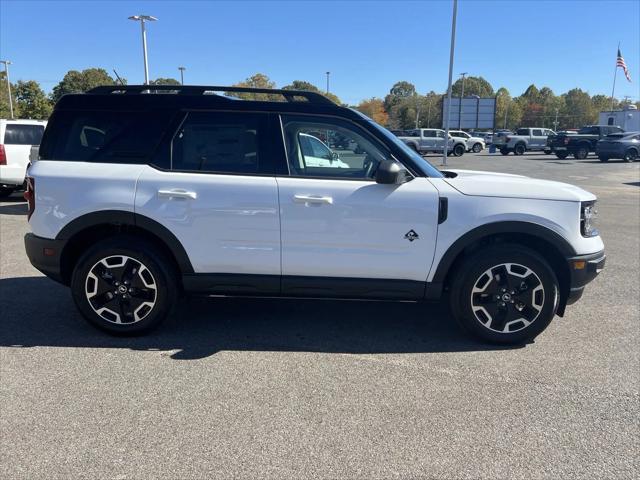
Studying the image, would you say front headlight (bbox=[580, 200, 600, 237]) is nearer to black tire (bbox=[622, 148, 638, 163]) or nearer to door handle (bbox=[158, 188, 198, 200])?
door handle (bbox=[158, 188, 198, 200])

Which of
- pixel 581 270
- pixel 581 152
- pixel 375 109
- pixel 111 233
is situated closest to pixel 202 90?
pixel 111 233

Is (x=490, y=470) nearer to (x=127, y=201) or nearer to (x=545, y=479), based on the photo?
(x=545, y=479)

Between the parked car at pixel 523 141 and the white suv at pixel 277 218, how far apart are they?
36.2 meters

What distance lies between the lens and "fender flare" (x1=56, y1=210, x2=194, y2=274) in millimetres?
3889

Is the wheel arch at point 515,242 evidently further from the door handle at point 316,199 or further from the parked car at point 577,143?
the parked car at point 577,143

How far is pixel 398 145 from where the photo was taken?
3969 mm

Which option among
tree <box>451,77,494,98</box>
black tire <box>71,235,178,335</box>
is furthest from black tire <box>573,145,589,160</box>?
tree <box>451,77,494,98</box>

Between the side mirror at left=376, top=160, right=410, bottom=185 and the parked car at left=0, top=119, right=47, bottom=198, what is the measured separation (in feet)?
32.8

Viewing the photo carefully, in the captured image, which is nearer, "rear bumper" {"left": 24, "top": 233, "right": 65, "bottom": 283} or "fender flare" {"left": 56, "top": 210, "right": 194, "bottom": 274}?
"fender flare" {"left": 56, "top": 210, "right": 194, "bottom": 274}

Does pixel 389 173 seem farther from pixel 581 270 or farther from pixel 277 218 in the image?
pixel 581 270

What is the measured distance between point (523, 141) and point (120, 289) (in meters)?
38.6

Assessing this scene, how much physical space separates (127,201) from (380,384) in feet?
7.74

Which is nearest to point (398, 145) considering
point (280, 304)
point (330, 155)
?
point (330, 155)

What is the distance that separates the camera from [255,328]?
4336mm
